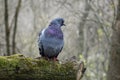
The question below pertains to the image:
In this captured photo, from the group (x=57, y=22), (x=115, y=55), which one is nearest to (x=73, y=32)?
(x=115, y=55)

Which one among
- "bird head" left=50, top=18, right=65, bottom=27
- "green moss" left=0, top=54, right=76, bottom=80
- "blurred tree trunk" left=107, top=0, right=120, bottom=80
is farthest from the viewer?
"blurred tree trunk" left=107, top=0, right=120, bottom=80

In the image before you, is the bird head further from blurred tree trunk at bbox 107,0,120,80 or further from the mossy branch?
blurred tree trunk at bbox 107,0,120,80

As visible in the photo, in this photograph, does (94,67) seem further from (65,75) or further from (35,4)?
(65,75)

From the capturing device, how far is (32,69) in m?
5.86

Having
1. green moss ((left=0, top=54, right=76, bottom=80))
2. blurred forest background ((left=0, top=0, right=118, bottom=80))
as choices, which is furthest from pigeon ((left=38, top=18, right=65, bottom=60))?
blurred forest background ((left=0, top=0, right=118, bottom=80))

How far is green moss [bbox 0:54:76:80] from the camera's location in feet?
18.8

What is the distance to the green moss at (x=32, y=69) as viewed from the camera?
572cm

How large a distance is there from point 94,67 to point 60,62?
41.1 feet

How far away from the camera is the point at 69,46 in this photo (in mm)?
19781

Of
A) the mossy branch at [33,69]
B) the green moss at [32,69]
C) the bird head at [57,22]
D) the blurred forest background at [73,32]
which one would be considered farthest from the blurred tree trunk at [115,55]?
the blurred forest background at [73,32]

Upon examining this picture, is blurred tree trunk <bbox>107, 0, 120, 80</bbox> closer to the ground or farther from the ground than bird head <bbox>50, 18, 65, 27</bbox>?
closer to the ground

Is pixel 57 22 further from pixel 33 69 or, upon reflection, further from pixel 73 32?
pixel 73 32

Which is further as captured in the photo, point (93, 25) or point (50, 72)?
point (93, 25)

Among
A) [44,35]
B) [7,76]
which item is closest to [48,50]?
[44,35]
